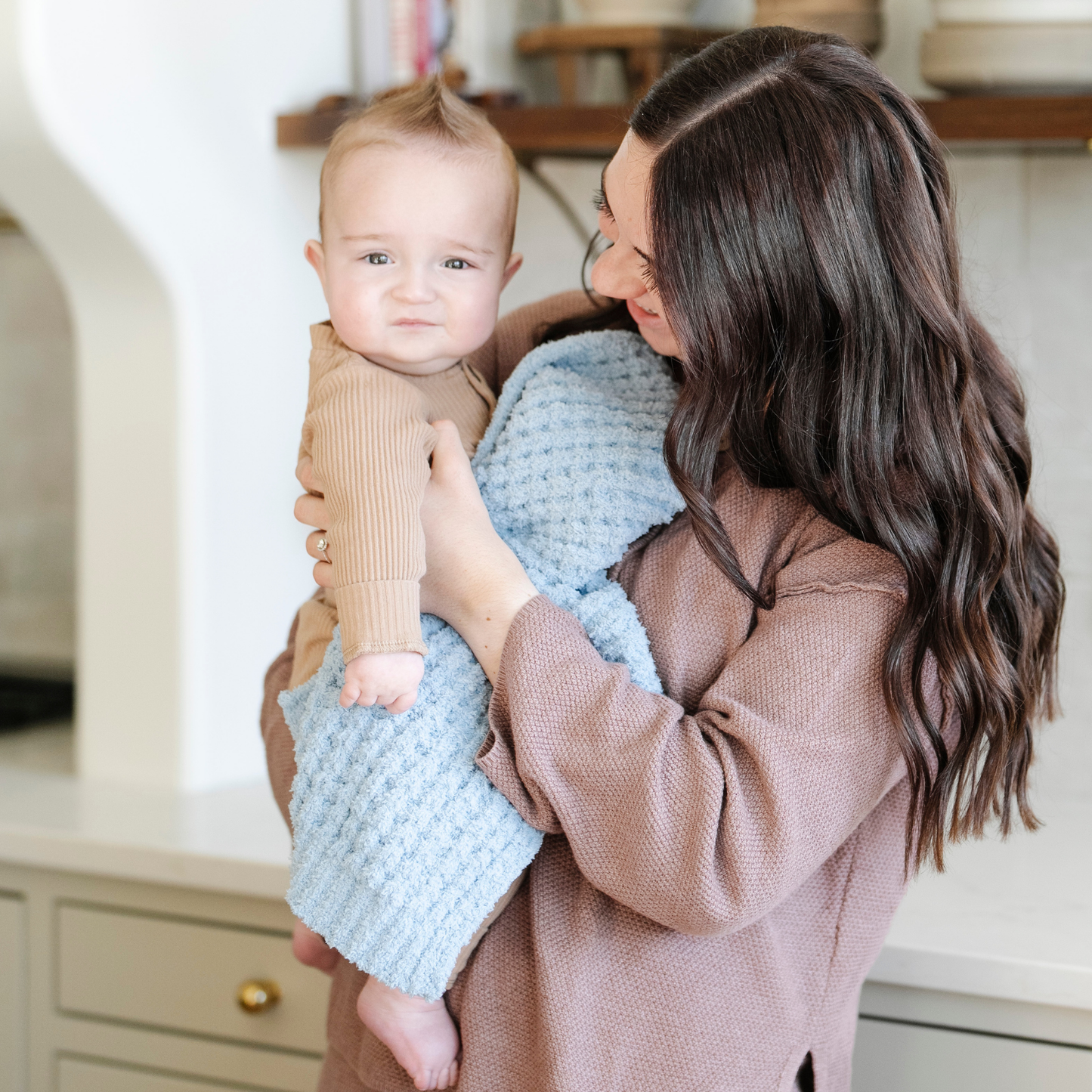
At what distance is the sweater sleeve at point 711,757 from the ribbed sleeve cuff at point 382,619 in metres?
0.07

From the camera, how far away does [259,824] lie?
1566 mm

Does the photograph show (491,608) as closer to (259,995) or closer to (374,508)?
(374,508)

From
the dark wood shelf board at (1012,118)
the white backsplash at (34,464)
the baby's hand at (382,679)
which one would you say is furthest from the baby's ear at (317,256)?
the white backsplash at (34,464)

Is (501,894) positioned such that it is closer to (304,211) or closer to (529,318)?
(529,318)

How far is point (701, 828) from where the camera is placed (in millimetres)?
767

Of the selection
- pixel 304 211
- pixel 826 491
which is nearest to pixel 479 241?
pixel 826 491

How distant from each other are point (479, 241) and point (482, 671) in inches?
13.1

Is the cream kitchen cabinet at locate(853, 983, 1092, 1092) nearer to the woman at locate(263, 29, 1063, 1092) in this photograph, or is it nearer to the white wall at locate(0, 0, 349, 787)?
the woman at locate(263, 29, 1063, 1092)

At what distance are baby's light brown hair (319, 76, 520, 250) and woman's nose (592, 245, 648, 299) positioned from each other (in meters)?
0.13

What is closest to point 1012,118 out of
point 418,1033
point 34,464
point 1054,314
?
point 1054,314

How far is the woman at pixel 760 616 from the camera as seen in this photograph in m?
0.79

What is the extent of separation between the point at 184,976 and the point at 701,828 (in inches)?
37.8

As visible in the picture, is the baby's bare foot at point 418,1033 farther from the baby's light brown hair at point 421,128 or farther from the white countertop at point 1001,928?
the baby's light brown hair at point 421,128

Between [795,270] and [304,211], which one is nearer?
[795,270]
